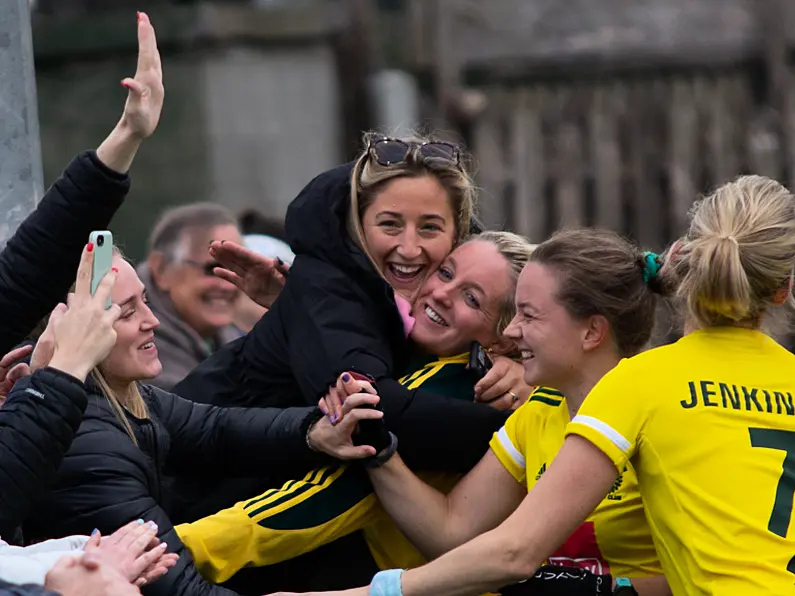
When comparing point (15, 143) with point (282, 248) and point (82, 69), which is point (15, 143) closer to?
point (282, 248)

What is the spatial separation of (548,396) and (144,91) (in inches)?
47.4

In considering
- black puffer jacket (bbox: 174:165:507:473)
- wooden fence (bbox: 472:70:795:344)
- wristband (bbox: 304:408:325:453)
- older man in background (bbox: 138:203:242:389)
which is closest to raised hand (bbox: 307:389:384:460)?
wristband (bbox: 304:408:325:453)

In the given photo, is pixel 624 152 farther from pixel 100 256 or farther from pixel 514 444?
pixel 100 256

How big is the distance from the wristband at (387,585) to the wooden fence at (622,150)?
6.11m

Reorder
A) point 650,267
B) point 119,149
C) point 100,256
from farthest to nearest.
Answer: point 119,149 → point 650,267 → point 100,256

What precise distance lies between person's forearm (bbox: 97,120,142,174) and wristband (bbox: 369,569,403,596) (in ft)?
3.82

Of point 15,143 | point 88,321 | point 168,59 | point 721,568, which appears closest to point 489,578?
point 721,568

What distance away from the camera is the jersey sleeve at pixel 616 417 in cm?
301

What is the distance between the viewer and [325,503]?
3.45 meters

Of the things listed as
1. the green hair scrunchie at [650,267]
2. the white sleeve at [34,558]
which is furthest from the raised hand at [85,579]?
the green hair scrunchie at [650,267]

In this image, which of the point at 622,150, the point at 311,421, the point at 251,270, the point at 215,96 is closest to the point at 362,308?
the point at 311,421

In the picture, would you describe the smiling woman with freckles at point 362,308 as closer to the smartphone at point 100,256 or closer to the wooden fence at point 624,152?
the smartphone at point 100,256

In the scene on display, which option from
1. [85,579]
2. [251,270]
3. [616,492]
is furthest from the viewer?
[251,270]

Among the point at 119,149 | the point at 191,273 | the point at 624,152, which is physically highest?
the point at 119,149
